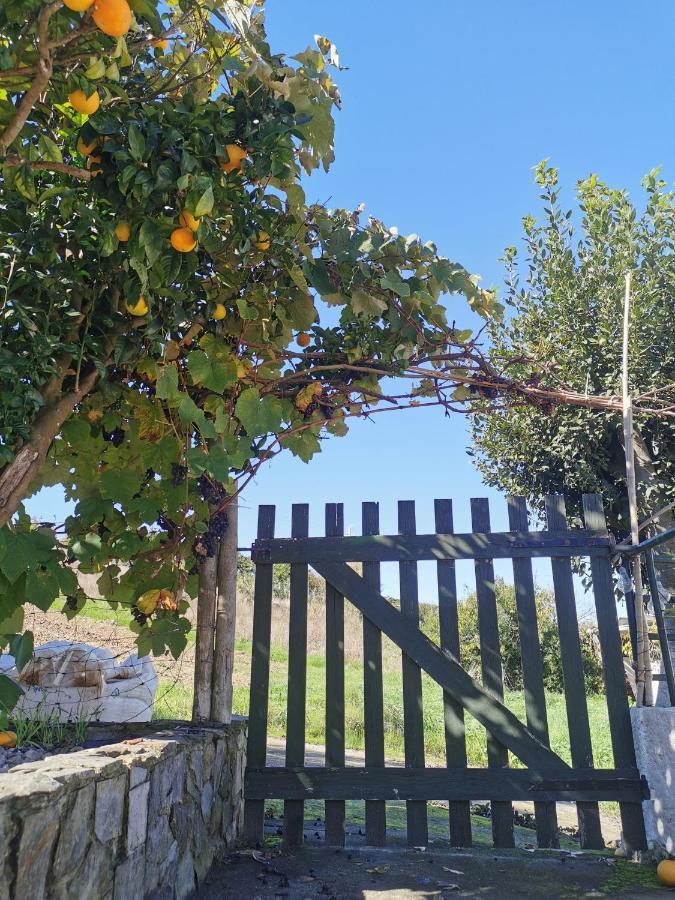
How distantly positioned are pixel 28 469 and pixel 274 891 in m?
1.66

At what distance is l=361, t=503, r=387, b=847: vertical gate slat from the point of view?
2.87 m

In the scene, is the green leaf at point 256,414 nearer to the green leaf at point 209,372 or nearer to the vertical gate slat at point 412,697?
the green leaf at point 209,372

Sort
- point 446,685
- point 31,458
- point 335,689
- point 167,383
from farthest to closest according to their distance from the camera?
point 335,689
point 446,685
point 167,383
point 31,458

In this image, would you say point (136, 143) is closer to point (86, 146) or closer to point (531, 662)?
point (86, 146)

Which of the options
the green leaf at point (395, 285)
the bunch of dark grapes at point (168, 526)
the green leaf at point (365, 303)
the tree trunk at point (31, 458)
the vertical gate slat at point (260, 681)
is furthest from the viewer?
the vertical gate slat at point (260, 681)

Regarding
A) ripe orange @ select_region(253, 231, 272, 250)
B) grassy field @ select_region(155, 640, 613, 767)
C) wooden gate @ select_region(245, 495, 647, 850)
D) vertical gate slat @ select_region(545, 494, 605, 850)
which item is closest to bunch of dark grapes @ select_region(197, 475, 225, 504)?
Result: wooden gate @ select_region(245, 495, 647, 850)

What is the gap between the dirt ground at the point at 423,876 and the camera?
2223 mm

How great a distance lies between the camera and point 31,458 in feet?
5.62

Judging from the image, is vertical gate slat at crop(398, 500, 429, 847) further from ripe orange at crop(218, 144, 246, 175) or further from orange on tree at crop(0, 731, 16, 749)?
ripe orange at crop(218, 144, 246, 175)

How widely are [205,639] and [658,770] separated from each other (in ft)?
6.59

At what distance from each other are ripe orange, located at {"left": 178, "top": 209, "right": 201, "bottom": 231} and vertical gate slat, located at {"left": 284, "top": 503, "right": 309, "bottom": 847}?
1896mm

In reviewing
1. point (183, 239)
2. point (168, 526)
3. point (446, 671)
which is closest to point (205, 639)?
point (168, 526)

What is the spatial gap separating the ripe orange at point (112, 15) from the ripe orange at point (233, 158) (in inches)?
17.8

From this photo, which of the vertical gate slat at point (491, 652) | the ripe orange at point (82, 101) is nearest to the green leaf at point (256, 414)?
the ripe orange at point (82, 101)
